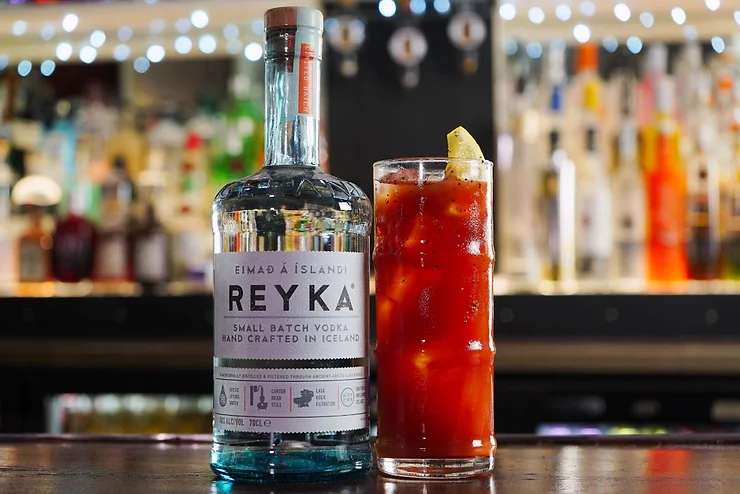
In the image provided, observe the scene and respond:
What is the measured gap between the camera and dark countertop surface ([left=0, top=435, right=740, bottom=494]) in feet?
2.12

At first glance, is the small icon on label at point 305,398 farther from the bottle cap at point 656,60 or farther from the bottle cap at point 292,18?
the bottle cap at point 656,60

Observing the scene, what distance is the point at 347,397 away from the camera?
709mm

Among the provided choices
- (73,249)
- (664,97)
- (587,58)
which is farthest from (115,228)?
(664,97)

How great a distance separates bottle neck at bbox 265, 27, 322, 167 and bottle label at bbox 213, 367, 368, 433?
0.16m

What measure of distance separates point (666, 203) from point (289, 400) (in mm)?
1658

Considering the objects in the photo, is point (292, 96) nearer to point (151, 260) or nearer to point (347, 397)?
point (347, 397)

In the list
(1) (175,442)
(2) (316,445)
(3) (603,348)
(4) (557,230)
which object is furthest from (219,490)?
(4) (557,230)

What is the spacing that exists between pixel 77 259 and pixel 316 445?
1.80 metres

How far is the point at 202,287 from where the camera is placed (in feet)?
7.48

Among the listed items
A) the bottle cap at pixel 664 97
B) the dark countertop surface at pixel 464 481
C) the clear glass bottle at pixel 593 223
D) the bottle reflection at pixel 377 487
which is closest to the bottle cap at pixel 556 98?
the clear glass bottle at pixel 593 223

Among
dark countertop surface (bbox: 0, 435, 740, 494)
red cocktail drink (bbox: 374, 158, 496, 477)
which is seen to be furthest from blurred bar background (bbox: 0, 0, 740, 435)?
red cocktail drink (bbox: 374, 158, 496, 477)

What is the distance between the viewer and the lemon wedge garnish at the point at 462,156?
74cm

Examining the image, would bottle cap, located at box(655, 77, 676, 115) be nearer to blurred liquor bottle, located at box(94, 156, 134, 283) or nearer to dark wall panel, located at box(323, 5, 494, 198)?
dark wall panel, located at box(323, 5, 494, 198)

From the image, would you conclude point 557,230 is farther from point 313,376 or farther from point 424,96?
point 313,376
